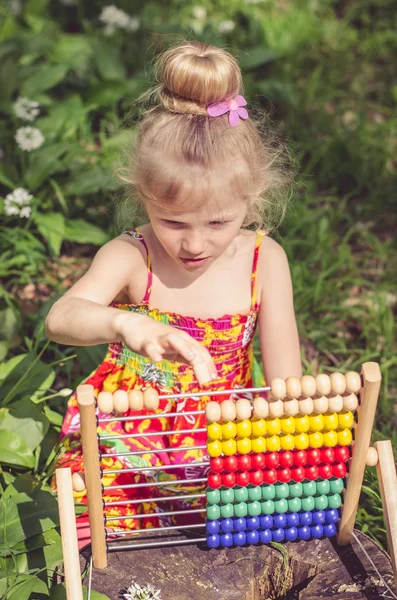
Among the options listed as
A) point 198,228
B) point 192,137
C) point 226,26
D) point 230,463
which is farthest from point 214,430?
point 226,26

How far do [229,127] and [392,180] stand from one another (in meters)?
2.60

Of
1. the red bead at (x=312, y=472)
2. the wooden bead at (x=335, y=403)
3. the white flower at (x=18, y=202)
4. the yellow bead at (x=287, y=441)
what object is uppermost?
the white flower at (x=18, y=202)

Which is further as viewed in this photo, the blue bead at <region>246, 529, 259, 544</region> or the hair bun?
the blue bead at <region>246, 529, 259, 544</region>

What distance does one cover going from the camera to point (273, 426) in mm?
2324

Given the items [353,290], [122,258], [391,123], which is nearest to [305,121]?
[391,123]

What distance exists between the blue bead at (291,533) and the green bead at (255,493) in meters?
0.18

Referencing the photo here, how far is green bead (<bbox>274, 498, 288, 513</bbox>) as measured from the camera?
8.20 feet

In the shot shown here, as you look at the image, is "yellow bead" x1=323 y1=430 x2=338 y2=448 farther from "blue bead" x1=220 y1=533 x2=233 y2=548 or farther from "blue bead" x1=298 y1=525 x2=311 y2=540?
"blue bead" x1=220 y1=533 x2=233 y2=548

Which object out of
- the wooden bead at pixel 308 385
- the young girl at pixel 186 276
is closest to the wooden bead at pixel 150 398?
the young girl at pixel 186 276

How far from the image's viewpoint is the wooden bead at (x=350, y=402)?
229cm

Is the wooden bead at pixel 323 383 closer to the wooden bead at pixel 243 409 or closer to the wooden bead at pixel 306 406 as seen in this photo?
the wooden bead at pixel 306 406

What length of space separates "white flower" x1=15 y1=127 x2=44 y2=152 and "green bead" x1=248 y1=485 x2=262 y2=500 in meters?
2.42

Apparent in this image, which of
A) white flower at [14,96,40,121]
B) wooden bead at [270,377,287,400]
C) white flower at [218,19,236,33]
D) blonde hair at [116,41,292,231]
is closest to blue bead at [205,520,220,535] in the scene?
wooden bead at [270,377,287,400]

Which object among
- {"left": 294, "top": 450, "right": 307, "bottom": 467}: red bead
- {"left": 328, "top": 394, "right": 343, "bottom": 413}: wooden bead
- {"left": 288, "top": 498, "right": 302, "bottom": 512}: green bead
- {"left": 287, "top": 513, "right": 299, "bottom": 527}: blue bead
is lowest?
{"left": 287, "top": 513, "right": 299, "bottom": 527}: blue bead
